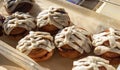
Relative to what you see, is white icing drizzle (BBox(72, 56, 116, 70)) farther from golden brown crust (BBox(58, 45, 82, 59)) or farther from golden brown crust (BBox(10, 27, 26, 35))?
golden brown crust (BBox(10, 27, 26, 35))

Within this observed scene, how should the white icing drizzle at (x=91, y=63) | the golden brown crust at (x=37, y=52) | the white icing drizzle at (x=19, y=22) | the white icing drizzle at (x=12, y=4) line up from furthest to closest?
1. the white icing drizzle at (x=12, y=4)
2. the white icing drizzle at (x=19, y=22)
3. the golden brown crust at (x=37, y=52)
4. the white icing drizzle at (x=91, y=63)

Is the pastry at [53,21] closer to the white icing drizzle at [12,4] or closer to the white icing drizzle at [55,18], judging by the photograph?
the white icing drizzle at [55,18]

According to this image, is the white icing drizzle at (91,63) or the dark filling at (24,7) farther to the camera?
the dark filling at (24,7)

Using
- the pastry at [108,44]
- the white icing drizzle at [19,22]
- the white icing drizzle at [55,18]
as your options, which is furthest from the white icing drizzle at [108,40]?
the white icing drizzle at [19,22]

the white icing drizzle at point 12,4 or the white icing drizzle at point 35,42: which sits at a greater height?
the white icing drizzle at point 12,4

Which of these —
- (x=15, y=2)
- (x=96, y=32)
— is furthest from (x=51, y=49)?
(x=15, y=2)

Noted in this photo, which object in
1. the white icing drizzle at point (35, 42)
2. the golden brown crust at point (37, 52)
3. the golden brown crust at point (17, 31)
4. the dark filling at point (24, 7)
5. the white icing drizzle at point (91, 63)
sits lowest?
the white icing drizzle at point (91, 63)

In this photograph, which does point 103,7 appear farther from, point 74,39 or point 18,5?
point 18,5
